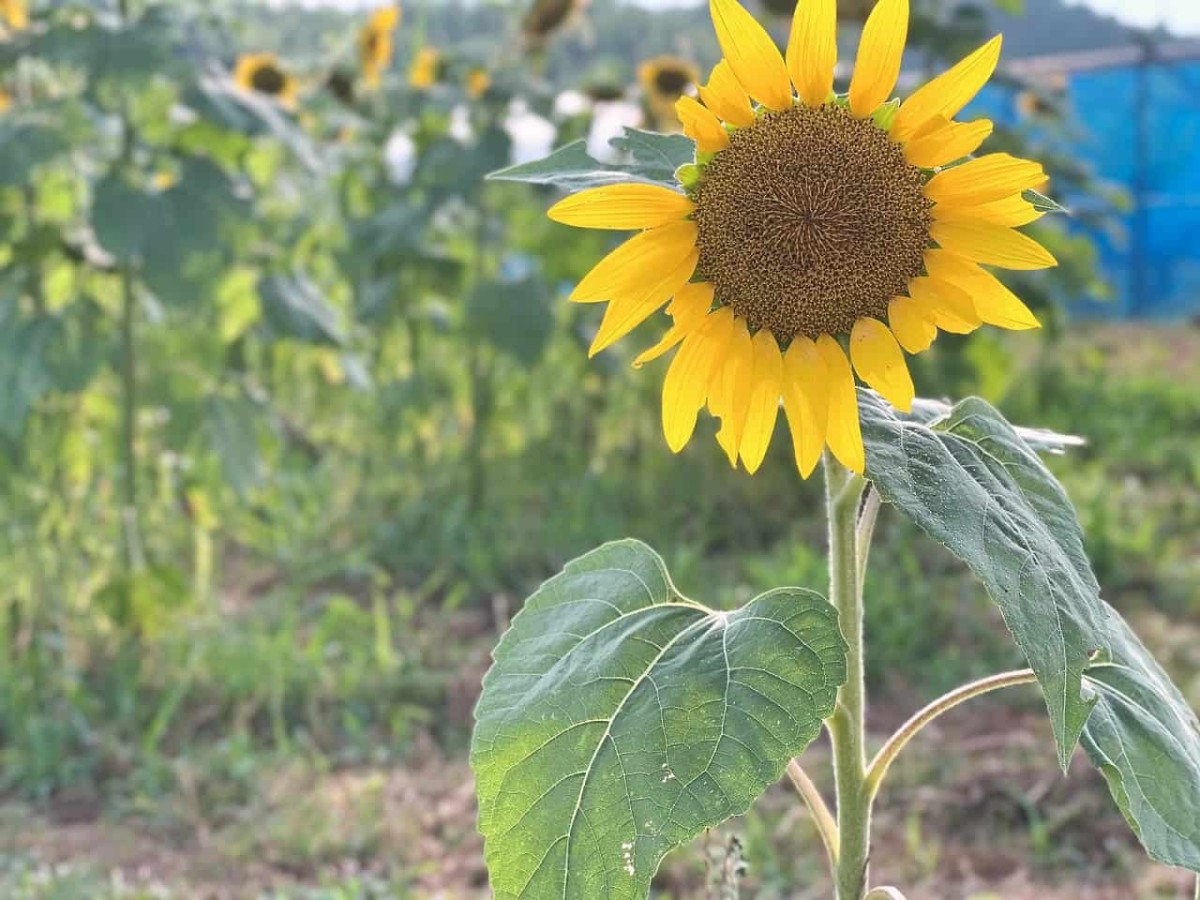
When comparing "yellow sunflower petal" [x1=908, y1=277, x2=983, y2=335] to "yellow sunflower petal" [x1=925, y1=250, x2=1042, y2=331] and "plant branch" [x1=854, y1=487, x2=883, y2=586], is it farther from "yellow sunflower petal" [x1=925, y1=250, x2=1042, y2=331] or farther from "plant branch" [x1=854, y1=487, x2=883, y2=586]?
"plant branch" [x1=854, y1=487, x2=883, y2=586]

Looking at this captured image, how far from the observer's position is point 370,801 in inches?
86.5

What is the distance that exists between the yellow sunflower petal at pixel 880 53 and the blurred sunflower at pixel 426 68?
3009mm

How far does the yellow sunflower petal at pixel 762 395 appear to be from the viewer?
2.92 feet

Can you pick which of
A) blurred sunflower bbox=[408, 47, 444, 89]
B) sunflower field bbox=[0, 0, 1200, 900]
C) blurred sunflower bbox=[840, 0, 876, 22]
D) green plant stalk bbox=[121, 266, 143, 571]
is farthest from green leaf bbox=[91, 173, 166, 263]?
blurred sunflower bbox=[840, 0, 876, 22]

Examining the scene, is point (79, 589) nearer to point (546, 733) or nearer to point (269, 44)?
point (269, 44)

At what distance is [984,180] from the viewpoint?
2.81ft

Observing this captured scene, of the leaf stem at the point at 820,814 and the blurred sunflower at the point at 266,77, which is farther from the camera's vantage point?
the blurred sunflower at the point at 266,77

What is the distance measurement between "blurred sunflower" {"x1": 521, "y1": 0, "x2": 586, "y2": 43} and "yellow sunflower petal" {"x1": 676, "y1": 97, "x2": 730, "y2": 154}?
3103 mm

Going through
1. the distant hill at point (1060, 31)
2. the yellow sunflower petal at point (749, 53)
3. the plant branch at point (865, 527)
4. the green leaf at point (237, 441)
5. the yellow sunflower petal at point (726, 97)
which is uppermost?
the distant hill at point (1060, 31)

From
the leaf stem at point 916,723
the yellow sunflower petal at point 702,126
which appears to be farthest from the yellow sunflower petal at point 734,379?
the leaf stem at point 916,723

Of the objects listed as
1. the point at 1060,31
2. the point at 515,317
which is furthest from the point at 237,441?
the point at 1060,31

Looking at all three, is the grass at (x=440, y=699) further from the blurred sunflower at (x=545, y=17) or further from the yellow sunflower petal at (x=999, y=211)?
the blurred sunflower at (x=545, y=17)

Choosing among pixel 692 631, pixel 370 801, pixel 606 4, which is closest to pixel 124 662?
pixel 370 801

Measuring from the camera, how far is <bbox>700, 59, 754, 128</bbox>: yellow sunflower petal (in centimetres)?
87
